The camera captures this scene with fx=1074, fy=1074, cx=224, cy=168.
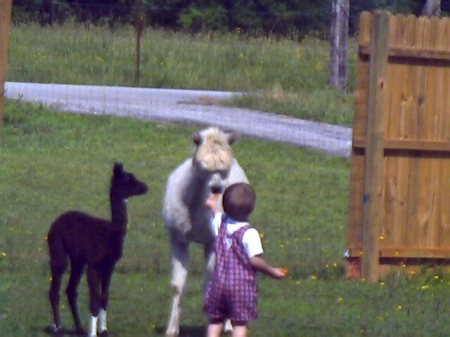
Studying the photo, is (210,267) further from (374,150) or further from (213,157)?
(374,150)

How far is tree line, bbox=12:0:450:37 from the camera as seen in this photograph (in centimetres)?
3916

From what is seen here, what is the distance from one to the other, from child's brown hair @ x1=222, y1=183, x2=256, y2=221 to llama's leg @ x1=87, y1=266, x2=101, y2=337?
59.8 inches

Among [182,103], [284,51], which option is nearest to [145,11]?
[284,51]

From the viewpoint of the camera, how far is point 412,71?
10055 mm

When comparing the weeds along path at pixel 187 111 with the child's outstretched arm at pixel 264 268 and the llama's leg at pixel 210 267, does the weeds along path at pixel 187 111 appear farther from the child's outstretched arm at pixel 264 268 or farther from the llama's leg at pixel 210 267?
the child's outstretched arm at pixel 264 268

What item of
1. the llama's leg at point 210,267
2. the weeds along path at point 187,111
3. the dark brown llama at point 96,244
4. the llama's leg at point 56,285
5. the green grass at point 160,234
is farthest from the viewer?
the weeds along path at point 187,111

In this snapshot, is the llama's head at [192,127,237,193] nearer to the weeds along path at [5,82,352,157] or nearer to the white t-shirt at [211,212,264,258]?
the white t-shirt at [211,212,264,258]

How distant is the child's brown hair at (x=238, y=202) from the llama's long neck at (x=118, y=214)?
1341 mm

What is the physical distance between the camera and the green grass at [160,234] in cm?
836

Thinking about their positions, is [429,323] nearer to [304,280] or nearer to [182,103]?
[304,280]

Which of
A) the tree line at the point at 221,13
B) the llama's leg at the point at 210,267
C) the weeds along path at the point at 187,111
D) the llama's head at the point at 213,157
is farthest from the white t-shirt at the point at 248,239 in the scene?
the tree line at the point at 221,13

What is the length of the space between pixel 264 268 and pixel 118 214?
169 cm

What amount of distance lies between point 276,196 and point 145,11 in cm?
2807

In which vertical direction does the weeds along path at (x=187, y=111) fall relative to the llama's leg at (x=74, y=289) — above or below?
above
